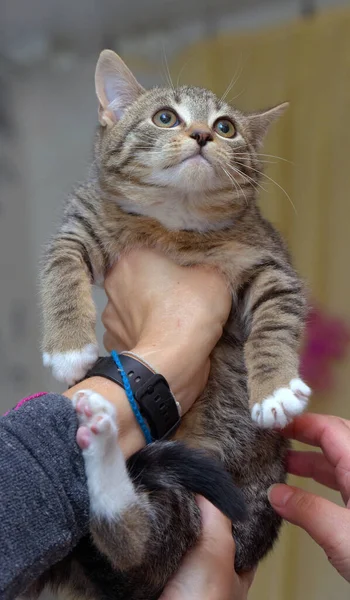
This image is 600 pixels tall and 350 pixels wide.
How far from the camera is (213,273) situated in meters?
1.09

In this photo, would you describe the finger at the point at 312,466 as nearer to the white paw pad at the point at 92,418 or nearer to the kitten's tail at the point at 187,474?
the kitten's tail at the point at 187,474

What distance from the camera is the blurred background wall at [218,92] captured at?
5.72 feet

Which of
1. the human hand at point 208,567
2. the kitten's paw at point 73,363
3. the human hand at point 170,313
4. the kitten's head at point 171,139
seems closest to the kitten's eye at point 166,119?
the kitten's head at point 171,139

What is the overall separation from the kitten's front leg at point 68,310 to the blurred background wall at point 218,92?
0.72 m

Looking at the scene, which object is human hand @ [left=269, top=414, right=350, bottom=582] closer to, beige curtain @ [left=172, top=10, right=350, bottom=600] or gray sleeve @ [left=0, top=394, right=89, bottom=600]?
gray sleeve @ [left=0, top=394, right=89, bottom=600]

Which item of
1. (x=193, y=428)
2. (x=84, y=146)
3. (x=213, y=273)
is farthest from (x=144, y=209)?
(x=84, y=146)

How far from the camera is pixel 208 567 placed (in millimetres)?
870

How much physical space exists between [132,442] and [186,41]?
160cm

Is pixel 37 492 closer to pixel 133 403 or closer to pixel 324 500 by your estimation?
pixel 133 403

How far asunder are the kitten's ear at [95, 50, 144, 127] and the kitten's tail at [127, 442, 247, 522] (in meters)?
0.78

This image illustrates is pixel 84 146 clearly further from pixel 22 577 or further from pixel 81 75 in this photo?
pixel 22 577

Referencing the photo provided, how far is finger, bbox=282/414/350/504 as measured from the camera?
94 centimetres

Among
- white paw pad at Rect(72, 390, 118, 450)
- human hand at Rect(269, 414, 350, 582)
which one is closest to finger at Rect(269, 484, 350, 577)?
human hand at Rect(269, 414, 350, 582)

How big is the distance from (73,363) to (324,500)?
50 centimetres
